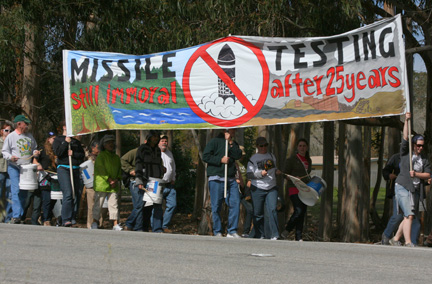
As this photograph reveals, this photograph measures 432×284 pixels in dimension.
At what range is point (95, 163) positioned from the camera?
12.2m

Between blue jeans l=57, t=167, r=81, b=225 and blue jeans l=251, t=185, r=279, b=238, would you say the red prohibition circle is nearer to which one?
blue jeans l=251, t=185, r=279, b=238

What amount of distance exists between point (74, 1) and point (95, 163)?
602 cm

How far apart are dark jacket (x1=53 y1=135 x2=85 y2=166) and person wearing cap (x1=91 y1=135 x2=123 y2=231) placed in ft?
1.06

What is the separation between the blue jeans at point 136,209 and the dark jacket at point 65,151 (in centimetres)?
102

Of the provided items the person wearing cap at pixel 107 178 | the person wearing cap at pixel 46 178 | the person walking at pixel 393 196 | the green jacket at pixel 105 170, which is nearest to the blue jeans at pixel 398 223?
the person walking at pixel 393 196

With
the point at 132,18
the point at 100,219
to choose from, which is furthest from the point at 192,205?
the point at 100,219

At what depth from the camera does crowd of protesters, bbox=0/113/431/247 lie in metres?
10.4

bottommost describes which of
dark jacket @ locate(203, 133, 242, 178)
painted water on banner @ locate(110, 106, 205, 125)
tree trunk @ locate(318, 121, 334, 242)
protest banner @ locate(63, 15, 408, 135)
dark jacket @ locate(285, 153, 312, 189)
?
tree trunk @ locate(318, 121, 334, 242)

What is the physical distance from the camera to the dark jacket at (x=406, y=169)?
10047 mm

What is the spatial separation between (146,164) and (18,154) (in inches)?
82.4

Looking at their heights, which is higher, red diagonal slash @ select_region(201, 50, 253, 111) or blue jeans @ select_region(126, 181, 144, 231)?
red diagonal slash @ select_region(201, 50, 253, 111)

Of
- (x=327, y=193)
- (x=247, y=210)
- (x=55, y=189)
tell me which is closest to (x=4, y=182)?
(x=55, y=189)

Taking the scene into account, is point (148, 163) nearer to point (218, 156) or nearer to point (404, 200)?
point (218, 156)

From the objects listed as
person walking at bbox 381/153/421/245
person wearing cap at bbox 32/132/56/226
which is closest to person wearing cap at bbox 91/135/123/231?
person wearing cap at bbox 32/132/56/226
